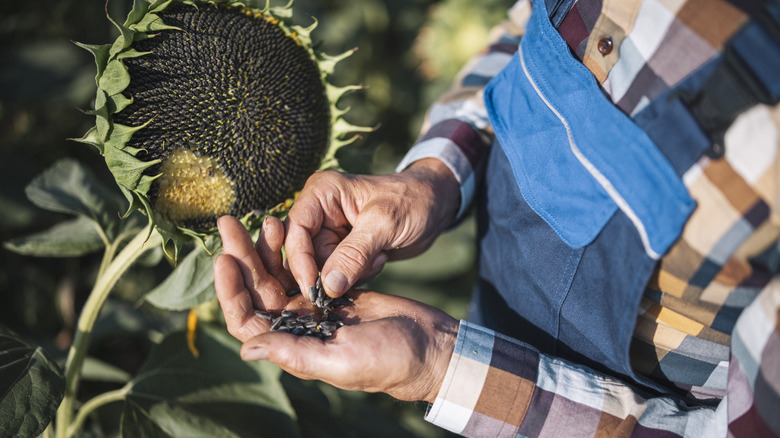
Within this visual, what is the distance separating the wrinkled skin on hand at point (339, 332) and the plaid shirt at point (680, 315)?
6cm

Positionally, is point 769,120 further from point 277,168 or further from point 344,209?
point 277,168

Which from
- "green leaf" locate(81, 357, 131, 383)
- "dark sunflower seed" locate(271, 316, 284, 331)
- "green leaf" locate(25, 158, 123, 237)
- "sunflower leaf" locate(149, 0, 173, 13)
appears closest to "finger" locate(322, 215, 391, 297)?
"dark sunflower seed" locate(271, 316, 284, 331)

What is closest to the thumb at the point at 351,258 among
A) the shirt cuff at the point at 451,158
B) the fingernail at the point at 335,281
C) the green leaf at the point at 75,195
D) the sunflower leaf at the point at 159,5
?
the fingernail at the point at 335,281

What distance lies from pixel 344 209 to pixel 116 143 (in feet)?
1.86

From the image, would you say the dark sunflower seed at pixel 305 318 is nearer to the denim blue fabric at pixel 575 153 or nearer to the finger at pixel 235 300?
the finger at pixel 235 300

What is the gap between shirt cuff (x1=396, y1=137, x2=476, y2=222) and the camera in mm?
1650

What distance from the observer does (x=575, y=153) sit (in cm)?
116

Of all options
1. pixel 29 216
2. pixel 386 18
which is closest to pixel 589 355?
pixel 29 216

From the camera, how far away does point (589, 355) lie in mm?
1312

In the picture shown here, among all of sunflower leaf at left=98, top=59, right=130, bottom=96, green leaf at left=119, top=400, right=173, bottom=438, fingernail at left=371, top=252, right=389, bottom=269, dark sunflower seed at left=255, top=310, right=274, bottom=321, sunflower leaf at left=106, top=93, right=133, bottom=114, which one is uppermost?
sunflower leaf at left=98, top=59, right=130, bottom=96

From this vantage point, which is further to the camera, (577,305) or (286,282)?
(286,282)

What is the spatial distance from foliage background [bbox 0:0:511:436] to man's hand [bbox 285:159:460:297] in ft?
1.07

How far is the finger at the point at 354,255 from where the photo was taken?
1.28 metres

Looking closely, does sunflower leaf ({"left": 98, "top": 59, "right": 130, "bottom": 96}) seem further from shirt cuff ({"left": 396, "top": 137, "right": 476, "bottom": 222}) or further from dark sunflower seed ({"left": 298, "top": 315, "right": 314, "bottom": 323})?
shirt cuff ({"left": 396, "top": 137, "right": 476, "bottom": 222})
